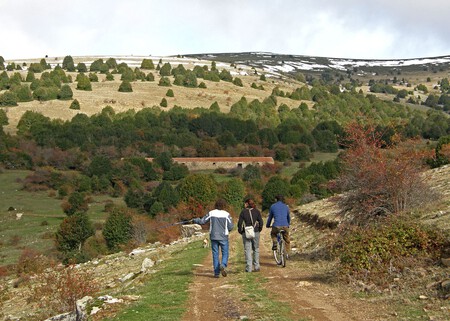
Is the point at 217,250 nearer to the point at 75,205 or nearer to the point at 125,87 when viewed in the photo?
the point at 75,205

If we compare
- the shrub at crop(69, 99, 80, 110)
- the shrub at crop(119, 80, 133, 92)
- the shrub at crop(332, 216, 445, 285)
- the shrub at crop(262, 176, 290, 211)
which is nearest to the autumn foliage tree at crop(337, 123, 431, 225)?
the shrub at crop(332, 216, 445, 285)

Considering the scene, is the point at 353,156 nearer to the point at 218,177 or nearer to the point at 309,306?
the point at 309,306

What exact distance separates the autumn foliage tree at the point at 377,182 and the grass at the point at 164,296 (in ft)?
15.6

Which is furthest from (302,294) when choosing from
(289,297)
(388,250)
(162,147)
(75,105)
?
(75,105)

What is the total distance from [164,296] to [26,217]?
2585 inches

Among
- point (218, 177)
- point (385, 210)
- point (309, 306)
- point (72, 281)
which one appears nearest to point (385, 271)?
point (309, 306)

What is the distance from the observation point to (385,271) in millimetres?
12156

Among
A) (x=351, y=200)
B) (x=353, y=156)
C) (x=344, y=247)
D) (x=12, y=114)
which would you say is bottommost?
(x=344, y=247)

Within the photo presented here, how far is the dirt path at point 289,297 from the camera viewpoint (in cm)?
1005

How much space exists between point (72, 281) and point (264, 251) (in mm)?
7251

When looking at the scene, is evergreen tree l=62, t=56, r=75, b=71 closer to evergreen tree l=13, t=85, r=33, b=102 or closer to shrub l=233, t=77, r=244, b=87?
evergreen tree l=13, t=85, r=33, b=102

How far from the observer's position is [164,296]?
40.9ft

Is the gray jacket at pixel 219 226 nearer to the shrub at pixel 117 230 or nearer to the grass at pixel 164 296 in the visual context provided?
the grass at pixel 164 296

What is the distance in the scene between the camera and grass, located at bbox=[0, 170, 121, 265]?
2312 inches
